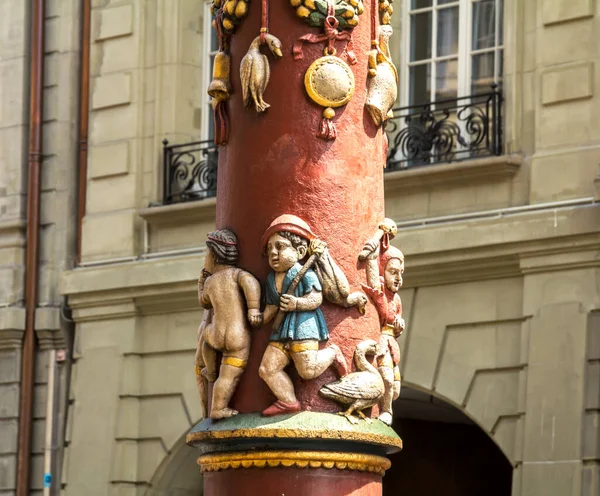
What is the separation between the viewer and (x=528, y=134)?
15250mm

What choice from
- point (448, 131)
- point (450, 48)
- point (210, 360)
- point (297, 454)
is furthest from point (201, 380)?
point (450, 48)

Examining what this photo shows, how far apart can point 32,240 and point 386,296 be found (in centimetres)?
1164

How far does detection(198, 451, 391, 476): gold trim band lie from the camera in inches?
261

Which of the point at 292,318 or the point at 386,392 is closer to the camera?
the point at 292,318

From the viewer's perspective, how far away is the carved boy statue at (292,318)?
21.9ft

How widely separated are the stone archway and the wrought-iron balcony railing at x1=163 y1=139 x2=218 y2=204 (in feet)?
7.50

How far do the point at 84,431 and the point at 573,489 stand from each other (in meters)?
5.44

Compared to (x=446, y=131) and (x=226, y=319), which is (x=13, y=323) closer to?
(x=446, y=131)

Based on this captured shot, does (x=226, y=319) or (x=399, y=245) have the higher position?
(x=399, y=245)

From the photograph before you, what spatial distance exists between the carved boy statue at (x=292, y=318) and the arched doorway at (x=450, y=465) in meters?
11.9

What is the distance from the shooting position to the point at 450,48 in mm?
16250

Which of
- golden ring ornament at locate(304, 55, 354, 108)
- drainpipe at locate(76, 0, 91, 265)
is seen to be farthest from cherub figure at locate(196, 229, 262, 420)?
drainpipe at locate(76, 0, 91, 265)

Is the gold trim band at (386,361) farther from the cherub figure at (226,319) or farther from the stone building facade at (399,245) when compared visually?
the stone building facade at (399,245)

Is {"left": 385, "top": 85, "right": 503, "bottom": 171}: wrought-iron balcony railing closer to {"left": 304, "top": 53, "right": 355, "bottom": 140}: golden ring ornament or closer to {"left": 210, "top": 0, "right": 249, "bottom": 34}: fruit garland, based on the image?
{"left": 210, "top": 0, "right": 249, "bottom": 34}: fruit garland
